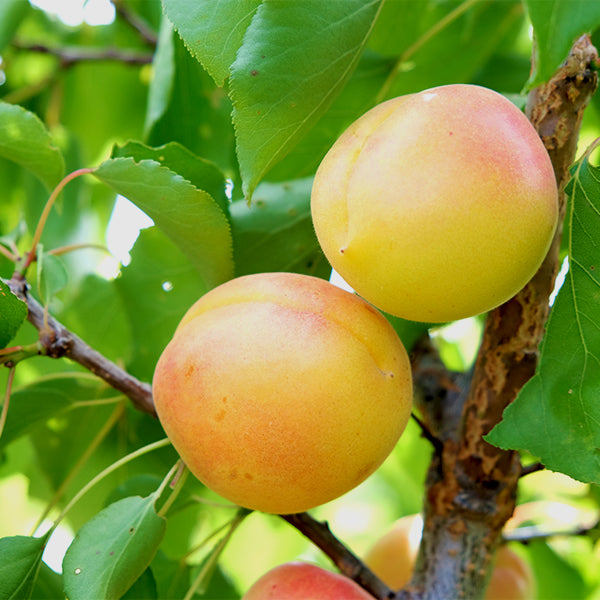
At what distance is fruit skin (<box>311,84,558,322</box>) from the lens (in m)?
0.64

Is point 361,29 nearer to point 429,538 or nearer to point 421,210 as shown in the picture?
point 421,210

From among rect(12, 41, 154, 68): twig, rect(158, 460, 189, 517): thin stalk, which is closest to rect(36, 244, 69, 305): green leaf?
rect(158, 460, 189, 517): thin stalk

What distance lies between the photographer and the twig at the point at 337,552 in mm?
910

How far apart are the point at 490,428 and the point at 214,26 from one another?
53 cm

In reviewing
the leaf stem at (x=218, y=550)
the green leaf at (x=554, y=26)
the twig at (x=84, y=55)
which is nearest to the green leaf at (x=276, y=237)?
the leaf stem at (x=218, y=550)

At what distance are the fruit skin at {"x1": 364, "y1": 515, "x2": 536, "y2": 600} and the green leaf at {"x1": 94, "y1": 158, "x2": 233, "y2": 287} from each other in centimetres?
60

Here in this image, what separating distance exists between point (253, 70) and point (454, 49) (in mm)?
739

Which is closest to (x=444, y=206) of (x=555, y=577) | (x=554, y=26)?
(x=554, y=26)

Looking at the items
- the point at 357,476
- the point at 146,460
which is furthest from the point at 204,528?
the point at 357,476

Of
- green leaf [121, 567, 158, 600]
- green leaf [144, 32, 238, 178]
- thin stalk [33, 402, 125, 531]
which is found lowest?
thin stalk [33, 402, 125, 531]

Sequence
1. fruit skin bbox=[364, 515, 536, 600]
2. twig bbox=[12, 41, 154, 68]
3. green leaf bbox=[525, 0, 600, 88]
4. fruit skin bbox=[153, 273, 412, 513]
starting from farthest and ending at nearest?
twig bbox=[12, 41, 154, 68] → fruit skin bbox=[364, 515, 536, 600] → fruit skin bbox=[153, 273, 412, 513] → green leaf bbox=[525, 0, 600, 88]

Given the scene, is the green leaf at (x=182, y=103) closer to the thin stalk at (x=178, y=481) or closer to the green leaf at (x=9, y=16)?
the green leaf at (x=9, y=16)

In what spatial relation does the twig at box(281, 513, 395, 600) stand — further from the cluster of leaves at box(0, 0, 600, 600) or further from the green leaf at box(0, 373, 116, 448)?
the green leaf at box(0, 373, 116, 448)

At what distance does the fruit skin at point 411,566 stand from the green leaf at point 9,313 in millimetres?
683
